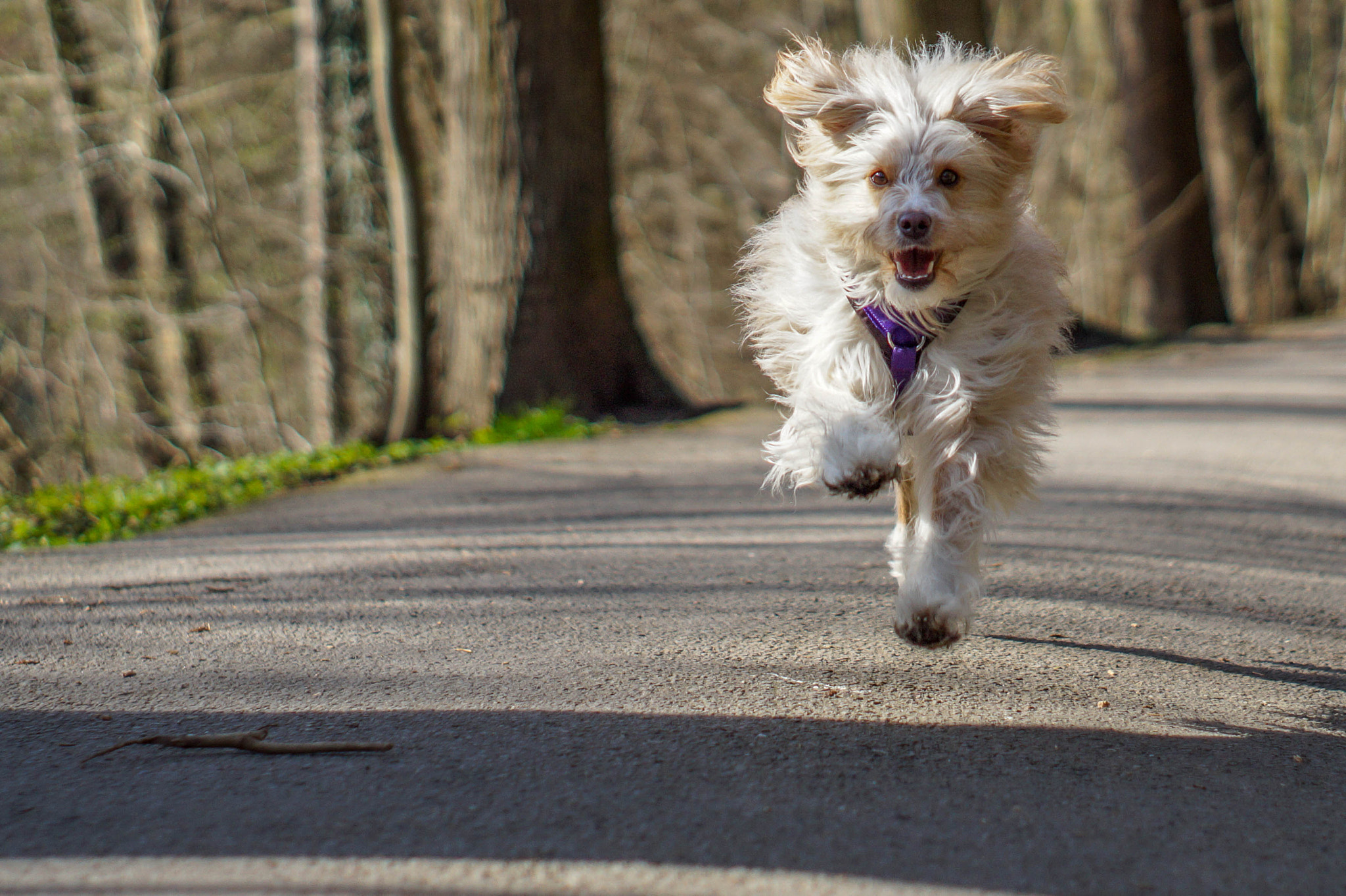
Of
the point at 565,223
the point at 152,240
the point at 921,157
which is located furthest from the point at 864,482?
the point at 152,240

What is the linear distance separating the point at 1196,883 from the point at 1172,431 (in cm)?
640

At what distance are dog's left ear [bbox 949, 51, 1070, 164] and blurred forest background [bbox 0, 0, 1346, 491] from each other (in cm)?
528

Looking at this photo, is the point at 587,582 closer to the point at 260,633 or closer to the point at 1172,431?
the point at 260,633

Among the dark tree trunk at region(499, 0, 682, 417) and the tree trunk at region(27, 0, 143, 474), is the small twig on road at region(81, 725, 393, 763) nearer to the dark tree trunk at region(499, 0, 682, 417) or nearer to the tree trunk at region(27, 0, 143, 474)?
the dark tree trunk at region(499, 0, 682, 417)

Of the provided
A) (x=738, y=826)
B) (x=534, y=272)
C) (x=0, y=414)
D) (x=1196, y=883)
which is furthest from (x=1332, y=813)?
(x=0, y=414)

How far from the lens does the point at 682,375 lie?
1869 cm

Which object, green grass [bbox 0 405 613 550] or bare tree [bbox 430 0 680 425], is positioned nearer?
green grass [bbox 0 405 613 550]

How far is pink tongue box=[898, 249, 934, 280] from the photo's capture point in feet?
12.0

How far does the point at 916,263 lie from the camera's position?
366cm

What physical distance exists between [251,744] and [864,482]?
6.01ft

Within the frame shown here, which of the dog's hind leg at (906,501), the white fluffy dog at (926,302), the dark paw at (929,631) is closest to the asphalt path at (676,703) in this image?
the dark paw at (929,631)

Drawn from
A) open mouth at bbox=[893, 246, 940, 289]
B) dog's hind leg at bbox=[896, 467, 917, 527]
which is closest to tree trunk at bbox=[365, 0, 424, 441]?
dog's hind leg at bbox=[896, 467, 917, 527]

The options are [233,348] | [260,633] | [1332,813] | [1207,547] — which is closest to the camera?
[1332,813]

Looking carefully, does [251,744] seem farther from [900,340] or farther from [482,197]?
→ [482,197]
